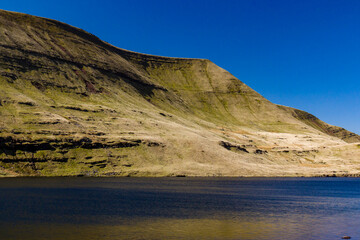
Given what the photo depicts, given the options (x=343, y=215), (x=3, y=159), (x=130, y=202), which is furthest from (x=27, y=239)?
(x=3, y=159)

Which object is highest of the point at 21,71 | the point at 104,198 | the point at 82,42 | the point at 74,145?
the point at 82,42

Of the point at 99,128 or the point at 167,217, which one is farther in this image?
the point at 99,128

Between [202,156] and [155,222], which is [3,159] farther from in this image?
[155,222]

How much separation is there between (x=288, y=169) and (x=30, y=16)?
151 metres

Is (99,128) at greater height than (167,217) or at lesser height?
greater

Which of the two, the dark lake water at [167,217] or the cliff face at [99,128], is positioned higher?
the cliff face at [99,128]

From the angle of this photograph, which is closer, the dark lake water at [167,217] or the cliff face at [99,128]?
the dark lake water at [167,217]

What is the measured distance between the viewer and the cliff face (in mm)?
95688

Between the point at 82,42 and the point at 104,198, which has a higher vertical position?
the point at 82,42

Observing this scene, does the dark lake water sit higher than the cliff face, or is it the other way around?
the cliff face

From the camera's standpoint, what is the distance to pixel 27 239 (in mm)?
25016

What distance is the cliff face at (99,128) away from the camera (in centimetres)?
9569

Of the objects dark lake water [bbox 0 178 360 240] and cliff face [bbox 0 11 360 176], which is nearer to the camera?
dark lake water [bbox 0 178 360 240]

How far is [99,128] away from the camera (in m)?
112
